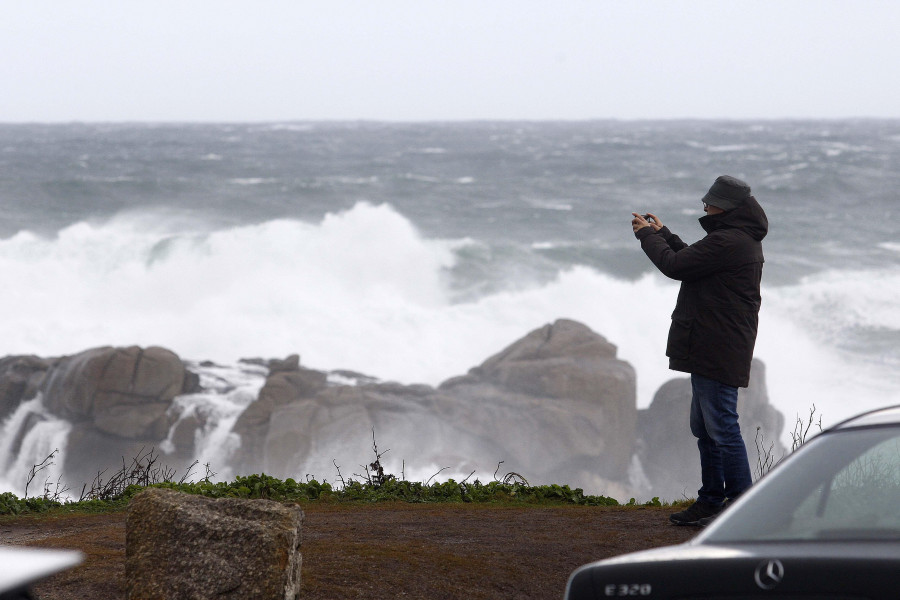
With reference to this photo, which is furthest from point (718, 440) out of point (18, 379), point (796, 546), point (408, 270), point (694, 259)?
point (408, 270)

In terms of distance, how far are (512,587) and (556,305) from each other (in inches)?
845

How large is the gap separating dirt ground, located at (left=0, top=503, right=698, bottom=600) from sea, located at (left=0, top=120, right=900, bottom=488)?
8553 mm

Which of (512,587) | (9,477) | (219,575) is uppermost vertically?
(219,575)

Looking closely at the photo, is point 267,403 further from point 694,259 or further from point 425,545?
point 694,259

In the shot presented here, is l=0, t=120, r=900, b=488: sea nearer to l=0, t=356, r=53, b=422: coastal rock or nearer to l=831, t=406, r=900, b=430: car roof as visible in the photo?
l=0, t=356, r=53, b=422: coastal rock

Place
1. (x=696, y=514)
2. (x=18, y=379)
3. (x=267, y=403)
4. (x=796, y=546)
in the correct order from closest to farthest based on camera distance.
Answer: (x=796, y=546)
(x=696, y=514)
(x=267, y=403)
(x=18, y=379)

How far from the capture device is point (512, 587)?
15.5ft

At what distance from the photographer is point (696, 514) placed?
19.1 feet

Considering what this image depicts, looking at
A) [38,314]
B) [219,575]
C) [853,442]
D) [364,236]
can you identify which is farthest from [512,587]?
[364,236]

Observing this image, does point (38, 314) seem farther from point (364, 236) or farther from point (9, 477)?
point (364, 236)

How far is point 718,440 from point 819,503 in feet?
8.76

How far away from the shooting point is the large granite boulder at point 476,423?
14.3 metres

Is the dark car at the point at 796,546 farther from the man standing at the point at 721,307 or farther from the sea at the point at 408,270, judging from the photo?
the sea at the point at 408,270

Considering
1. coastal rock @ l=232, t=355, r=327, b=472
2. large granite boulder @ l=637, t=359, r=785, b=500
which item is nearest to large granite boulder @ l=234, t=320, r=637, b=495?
coastal rock @ l=232, t=355, r=327, b=472
